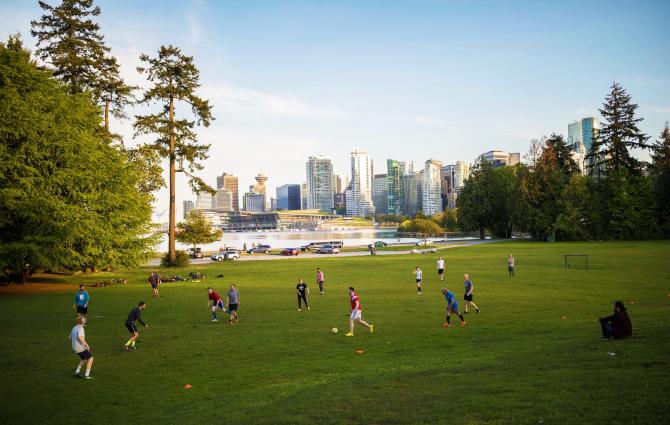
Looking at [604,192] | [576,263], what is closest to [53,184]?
[576,263]

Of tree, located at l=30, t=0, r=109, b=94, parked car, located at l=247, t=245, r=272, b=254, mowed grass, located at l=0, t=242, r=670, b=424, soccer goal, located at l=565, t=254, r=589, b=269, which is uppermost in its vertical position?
tree, located at l=30, t=0, r=109, b=94

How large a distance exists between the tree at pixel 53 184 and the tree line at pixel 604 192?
7075 cm

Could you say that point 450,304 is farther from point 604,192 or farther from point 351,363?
point 604,192

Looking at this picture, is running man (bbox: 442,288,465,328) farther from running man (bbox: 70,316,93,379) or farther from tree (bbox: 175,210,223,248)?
tree (bbox: 175,210,223,248)

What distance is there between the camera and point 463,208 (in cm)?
10475

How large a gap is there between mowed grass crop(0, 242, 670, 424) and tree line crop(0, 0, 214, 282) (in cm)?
583

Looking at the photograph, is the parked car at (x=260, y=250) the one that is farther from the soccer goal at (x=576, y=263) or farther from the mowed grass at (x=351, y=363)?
the mowed grass at (x=351, y=363)

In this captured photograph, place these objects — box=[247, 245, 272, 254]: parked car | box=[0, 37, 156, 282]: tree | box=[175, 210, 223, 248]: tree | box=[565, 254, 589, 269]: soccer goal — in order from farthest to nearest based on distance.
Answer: box=[247, 245, 272, 254]: parked car, box=[175, 210, 223, 248]: tree, box=[565, 254, 589, 269]: soccer goal, box=[0, 37, 156, 282]: tree

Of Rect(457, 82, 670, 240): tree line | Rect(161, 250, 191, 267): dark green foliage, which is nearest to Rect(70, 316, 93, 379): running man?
Rect(161, 250, 191, 267): dark green foliage

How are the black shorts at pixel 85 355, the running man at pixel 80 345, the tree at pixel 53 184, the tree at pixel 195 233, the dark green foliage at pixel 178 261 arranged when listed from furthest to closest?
the tree at pixel 195 233, the dark green foliage at pixel 178 261, the tree at pixel 53 184, the black shorts at pixel 85 355, the running man at pixel 80 345

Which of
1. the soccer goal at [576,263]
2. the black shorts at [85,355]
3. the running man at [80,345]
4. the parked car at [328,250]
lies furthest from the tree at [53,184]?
the parked car at [328,250]

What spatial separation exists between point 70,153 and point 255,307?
20711 millimetres

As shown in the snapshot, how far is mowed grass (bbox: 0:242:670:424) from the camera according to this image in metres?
10.4

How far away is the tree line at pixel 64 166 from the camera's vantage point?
33562 mm
